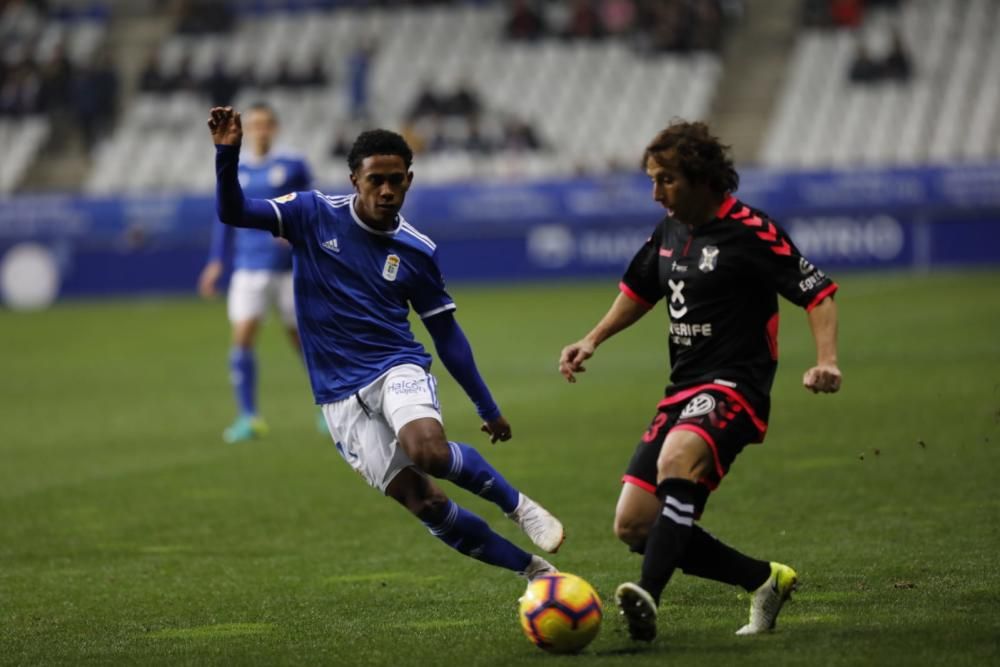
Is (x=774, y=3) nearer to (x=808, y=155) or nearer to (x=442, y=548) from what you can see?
(x=808, y=155)

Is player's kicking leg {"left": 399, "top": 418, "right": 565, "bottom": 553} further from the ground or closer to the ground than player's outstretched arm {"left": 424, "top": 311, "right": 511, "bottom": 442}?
closer to the ground

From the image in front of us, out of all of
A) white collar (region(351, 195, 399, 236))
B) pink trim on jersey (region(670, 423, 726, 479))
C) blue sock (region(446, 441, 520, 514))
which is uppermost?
white collar (region(351, 195, 399, 236))

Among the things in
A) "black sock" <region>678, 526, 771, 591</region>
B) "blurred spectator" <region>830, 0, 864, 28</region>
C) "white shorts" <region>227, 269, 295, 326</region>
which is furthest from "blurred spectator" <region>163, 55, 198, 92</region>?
"black sock" <region>678, 526, 771, 591</region>

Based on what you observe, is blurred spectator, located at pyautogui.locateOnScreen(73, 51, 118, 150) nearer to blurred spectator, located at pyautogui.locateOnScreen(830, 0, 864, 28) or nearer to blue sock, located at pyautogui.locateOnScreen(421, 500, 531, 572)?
blurred spectator, located at pyautogui.locateOnScreen(830, 0, 864, 28)

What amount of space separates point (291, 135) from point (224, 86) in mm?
1969

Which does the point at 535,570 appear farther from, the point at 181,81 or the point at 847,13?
the point at 181,81

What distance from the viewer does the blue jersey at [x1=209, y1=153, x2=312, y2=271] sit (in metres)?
13.2

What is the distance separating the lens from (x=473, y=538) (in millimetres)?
6555

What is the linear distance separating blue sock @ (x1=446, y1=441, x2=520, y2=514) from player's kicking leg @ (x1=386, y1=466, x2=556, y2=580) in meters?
0.10

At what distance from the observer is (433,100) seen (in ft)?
111

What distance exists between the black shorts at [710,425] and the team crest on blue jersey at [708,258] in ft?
1.46

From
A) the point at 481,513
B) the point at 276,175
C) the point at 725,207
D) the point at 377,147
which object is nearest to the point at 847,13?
the point at 276,175

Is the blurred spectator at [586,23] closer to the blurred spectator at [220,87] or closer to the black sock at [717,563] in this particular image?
the blurred spectator at [220,87]

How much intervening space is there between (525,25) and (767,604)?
3065cm
